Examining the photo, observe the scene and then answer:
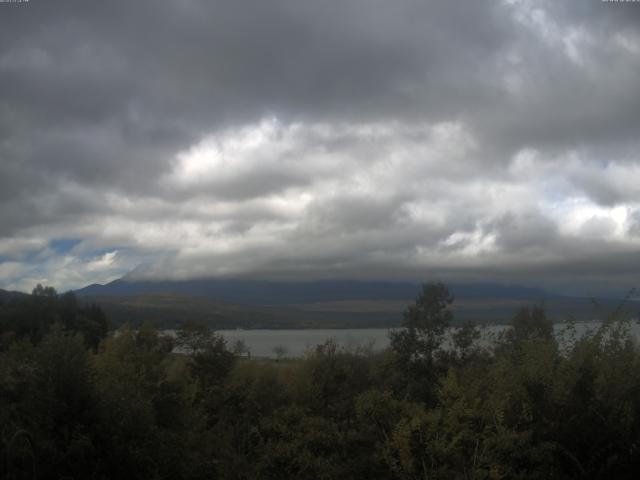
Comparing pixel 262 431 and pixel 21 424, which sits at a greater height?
pixel 21 424

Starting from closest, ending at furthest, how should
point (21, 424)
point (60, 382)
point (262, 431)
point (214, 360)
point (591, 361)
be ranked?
1. point (21, 424)
2. point (60, 382)
3. point (591, 361)
4. point (262, 431)
5. point (214, 360)

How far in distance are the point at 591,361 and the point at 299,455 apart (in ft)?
20.4

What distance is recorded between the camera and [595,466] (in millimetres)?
11539

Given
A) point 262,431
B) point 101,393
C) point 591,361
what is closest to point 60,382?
point 101,393

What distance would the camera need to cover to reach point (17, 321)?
1810 inches

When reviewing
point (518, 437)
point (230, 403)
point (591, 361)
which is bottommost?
point (230, 403)

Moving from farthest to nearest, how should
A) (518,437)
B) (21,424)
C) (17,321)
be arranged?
1. (17,321)
2. (518,437)
3. (21,424)

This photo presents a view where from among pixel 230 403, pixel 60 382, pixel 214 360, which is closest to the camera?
pixel 60 382

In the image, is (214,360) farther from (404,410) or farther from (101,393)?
(101,393)

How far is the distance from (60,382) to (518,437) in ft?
25.6

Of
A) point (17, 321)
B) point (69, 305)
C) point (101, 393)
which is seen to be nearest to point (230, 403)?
point (101, 393)

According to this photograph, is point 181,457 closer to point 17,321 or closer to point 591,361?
point 591,361

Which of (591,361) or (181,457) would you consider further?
(591,361)

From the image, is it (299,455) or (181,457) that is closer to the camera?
(181,457)
